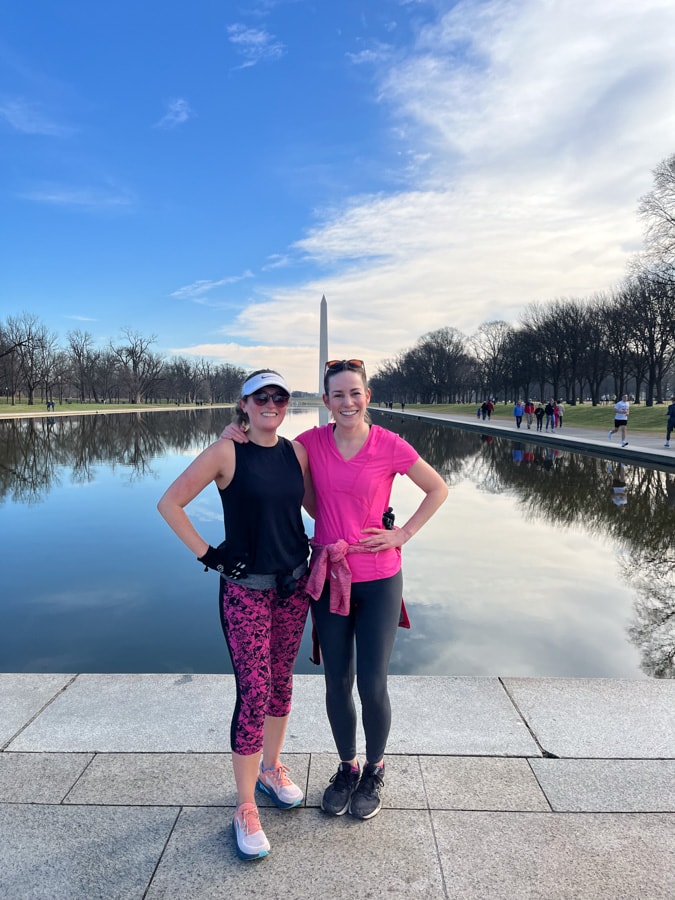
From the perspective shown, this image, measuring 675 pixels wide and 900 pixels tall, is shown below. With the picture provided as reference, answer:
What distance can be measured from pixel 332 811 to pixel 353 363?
196 cm

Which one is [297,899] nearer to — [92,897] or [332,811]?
[332,811]

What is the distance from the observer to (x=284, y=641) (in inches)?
99.8

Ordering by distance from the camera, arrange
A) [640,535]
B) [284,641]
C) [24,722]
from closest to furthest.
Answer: [284,641] < [24,722] < [640,535]

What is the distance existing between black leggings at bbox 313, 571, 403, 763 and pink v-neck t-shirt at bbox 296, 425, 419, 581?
96 mm

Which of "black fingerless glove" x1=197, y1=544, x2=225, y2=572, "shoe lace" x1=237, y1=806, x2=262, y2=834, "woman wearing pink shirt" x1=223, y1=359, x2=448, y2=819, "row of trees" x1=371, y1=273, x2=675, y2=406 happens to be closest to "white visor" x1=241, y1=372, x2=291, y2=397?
"woman wearing pink shirt" x1=223, y1=359, x2=448, y2=819

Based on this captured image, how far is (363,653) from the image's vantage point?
8.16 feet

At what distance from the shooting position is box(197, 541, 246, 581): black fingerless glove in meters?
2.34

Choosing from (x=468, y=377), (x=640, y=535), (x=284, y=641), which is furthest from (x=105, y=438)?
(x=468, y=377)

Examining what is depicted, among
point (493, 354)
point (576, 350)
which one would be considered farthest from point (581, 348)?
point (493, 354)

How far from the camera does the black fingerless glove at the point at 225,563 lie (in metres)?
2.34

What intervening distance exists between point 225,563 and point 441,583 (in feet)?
15.2

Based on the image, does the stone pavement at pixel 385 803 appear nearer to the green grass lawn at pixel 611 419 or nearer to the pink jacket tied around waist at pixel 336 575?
the pink jacket tied around waist at pixel 336 575

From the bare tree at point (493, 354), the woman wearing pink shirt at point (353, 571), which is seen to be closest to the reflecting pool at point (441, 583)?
the woman wearing pink shirt at point (353, 571)

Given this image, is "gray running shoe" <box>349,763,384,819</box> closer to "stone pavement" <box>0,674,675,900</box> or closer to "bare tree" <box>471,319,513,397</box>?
"stone pavement" <box>0,674,675,900</box>
